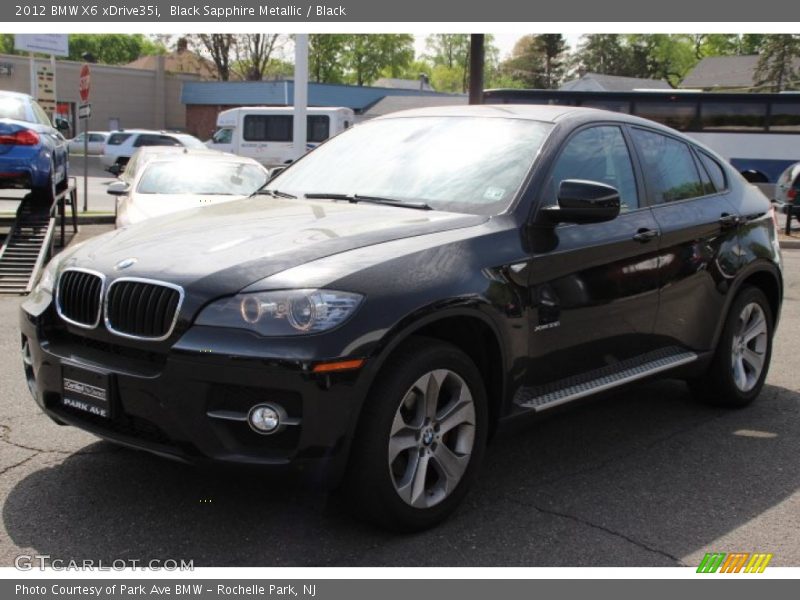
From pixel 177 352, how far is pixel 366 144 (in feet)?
6.89

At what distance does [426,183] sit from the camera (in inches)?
172

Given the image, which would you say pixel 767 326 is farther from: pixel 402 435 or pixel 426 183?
pixel 402 435

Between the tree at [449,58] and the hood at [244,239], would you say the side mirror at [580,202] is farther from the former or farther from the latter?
the tree at [449,58]

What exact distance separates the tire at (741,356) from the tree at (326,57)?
7723cm

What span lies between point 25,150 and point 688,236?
8024mm

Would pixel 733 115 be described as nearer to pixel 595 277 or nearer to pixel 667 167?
pixel 667 167

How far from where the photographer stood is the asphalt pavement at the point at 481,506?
3.43m

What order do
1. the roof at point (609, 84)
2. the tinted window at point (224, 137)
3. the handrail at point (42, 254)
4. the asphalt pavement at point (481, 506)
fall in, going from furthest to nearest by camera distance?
the roof at point (609, 84) < the tinted window at point (224, 137) < the handrail at point (42, 254) < the asphalt pavement at point (481, 506)

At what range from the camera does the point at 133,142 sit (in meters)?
34.1

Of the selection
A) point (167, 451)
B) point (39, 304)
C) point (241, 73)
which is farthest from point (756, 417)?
point (241, 73)

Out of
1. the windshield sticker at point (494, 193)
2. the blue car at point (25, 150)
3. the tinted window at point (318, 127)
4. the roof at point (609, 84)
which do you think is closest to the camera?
the windshield sticker at point (494, 193)

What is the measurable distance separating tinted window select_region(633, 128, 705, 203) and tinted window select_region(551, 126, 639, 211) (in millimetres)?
169

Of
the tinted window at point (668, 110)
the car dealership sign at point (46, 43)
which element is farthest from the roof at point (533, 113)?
the tinted window at point (668, 110)

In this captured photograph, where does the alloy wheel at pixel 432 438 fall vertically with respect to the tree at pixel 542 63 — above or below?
below
